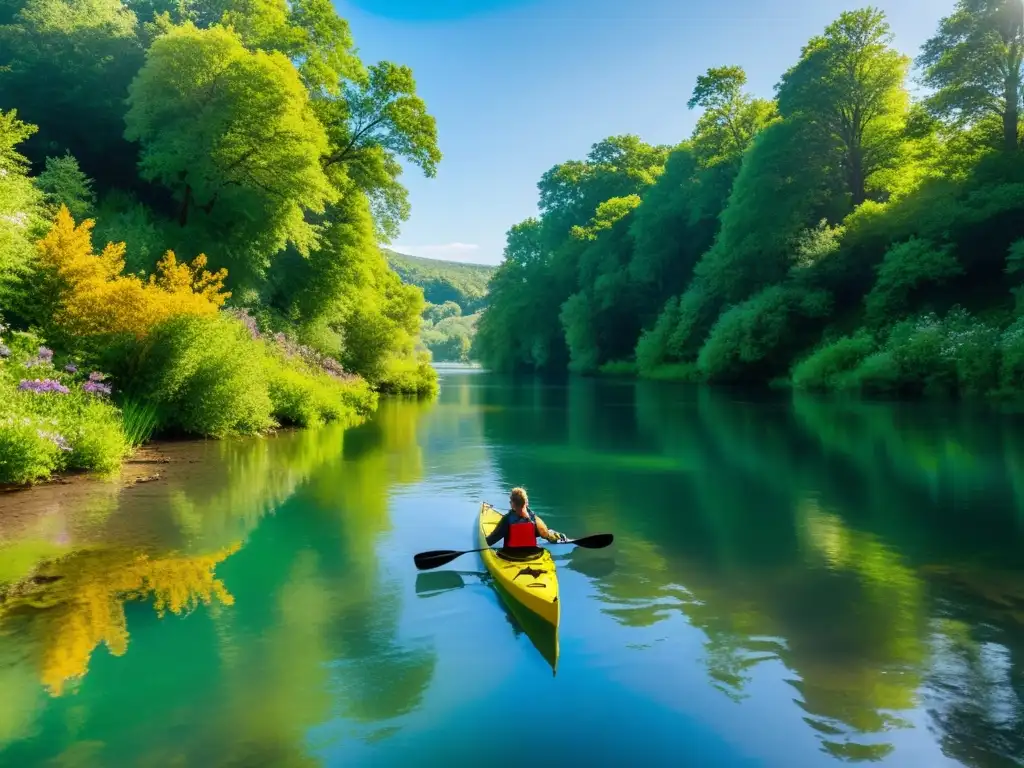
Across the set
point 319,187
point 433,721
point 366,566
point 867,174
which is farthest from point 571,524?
point 867,174

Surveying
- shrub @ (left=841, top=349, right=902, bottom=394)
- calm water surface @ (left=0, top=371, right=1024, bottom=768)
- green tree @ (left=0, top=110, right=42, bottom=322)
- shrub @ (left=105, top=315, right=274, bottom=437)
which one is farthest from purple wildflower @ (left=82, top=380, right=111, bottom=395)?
shrub @ (left=841, top=349, right=902, bottom=394)

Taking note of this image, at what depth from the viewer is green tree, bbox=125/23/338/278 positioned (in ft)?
75.5

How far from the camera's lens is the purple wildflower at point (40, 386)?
1378 centimetres

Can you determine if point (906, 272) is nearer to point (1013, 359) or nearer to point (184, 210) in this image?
point (1013, 359)

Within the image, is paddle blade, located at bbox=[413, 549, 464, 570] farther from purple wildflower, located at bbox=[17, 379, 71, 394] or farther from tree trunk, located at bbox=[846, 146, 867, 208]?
tree trunk, located at bbox=[846, 146, 867, 208]

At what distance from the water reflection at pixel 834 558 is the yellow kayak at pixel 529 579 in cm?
74

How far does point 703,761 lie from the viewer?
503cm

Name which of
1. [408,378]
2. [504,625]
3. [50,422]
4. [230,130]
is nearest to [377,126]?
[230,130]

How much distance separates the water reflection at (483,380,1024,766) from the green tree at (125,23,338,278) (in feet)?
38.0

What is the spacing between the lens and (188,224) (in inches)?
1000

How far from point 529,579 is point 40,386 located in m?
11.0

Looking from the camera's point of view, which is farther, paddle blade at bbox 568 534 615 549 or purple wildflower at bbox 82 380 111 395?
purple wildflower at bbox 82 380 111 395

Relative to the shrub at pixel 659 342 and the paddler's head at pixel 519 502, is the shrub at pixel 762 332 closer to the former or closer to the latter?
the shrub at pixel 659 342

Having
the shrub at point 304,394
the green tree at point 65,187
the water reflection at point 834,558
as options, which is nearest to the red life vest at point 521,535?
the water reflection at point 834,558
